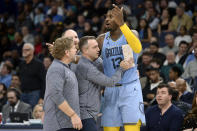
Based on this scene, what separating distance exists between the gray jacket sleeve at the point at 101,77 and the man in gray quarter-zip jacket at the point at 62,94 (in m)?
0.20

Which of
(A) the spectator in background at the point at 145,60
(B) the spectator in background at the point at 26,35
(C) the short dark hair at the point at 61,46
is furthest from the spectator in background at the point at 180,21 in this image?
(C) the short dark hair at the point at 61,46

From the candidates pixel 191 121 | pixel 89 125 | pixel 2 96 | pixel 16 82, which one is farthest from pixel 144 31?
pixel 89 125

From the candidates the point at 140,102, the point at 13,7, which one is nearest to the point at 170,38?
the point at 140,102

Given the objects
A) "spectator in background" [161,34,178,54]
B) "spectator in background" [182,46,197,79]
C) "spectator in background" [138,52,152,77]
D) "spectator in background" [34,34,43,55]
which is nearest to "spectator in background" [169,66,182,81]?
"spectator in background" [182,46,197,79]

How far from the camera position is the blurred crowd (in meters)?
9.52

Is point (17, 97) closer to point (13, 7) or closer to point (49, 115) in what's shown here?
point (49, 115)

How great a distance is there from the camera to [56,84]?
179 inches

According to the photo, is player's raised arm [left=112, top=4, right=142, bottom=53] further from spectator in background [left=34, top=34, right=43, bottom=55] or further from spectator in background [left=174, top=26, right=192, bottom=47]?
spectator in background [left=34, top=34, right=43, bottom=55]

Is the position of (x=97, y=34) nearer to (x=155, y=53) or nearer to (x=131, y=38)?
(x=155, y=53)

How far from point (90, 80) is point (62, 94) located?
462 millimetres

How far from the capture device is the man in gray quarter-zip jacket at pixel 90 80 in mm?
4844

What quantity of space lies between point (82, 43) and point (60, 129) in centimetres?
97

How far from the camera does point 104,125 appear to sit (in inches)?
201

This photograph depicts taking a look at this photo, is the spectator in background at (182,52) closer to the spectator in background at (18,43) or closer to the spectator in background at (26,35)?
the spectator in background at (18,43)
